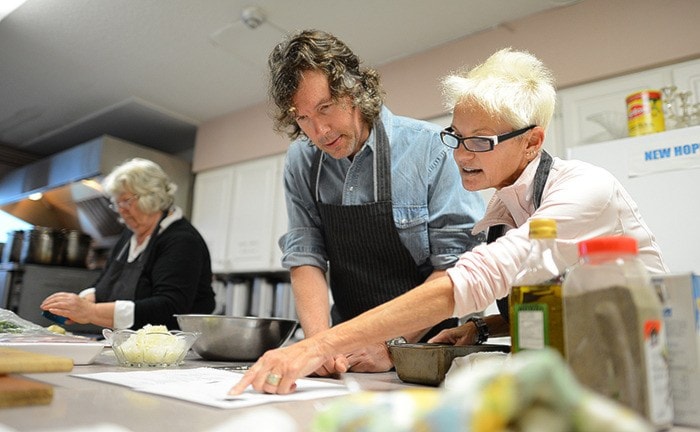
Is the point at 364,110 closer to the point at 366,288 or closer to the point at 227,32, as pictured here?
the point at 366,288

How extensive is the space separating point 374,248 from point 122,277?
1.22m

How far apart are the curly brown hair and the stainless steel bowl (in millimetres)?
530

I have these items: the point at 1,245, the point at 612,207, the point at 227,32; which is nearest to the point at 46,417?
the point at 612,207

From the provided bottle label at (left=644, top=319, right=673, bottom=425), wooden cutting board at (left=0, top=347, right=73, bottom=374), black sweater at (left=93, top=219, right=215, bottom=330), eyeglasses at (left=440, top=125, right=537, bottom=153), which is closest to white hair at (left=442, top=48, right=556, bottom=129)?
eyeglasses at (left=440, top=125, right=537, bottom=153)

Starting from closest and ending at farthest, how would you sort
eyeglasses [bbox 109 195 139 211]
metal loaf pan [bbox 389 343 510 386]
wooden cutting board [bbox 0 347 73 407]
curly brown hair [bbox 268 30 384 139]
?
wooden cutting board [bbox 0 347 73 407] < metal loaf pan [bbox 389 343 510 386] < curly brown hair [bbox 268 30 384 139] < eyeglasses [bbox 109 195 139 211]

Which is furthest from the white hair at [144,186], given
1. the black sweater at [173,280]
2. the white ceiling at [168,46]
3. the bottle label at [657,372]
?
the bottle label at [657,372]

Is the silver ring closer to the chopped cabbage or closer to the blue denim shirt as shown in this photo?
the chopped cabbage

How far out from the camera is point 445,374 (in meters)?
0.83

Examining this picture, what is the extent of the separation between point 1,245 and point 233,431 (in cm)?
518

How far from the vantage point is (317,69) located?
129 centimetres

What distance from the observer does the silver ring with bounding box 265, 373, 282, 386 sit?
0.73 metres

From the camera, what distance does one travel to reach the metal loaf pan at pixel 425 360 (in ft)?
2.73

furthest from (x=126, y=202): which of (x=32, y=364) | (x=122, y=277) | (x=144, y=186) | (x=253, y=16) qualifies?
(x=32, y=364)

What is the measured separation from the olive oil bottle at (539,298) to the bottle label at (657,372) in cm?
11
